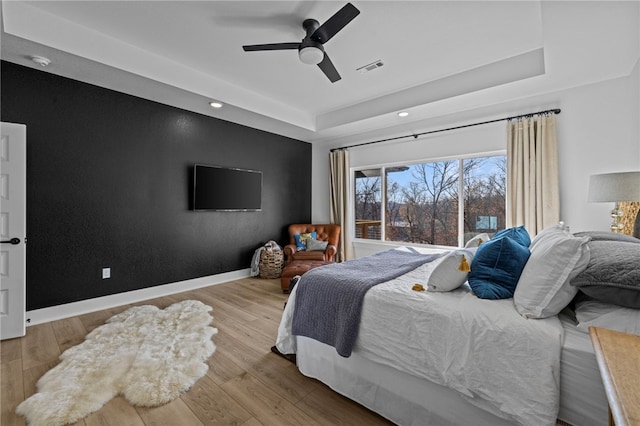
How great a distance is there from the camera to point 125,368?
83.8 inches

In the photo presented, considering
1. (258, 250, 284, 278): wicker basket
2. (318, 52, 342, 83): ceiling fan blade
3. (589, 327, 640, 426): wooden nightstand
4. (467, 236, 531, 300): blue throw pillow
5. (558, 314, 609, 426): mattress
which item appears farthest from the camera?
(258, 250, 284, 278): wicker basket

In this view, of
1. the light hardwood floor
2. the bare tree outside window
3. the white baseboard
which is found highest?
the bare tree outside window

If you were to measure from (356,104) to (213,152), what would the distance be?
2311 millimetres

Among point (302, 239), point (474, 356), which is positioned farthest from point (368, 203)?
point (474, 356)

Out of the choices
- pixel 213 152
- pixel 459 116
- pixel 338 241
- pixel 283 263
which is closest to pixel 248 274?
pixel 283 263

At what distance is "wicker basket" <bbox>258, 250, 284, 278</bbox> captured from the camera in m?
4.74

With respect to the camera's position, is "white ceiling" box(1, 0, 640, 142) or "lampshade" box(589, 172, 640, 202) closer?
"lampshade" box(589, 172, 640, 202)

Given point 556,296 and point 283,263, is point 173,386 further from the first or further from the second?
point 283,263

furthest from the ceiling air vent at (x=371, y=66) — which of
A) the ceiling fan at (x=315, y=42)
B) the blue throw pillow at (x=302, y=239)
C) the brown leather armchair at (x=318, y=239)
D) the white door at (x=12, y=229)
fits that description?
the white door at (x=12, y=229)

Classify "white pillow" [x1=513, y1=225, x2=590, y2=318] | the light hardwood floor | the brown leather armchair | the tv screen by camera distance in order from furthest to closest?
the brown leather armchair
the tv screen
the light hardwood floor
"white pillow" [x1=513, y1=225, x2=590, y2=318]

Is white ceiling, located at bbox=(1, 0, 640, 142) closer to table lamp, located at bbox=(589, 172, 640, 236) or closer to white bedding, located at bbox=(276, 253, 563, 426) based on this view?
Result: table lamp, located at bbox=(589, 172, 640, 236)

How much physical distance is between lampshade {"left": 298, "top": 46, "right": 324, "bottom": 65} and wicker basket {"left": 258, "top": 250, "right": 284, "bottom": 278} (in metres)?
3.11

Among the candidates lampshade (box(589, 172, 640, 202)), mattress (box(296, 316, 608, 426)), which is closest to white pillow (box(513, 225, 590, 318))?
mattress (box(296, 316, 608, 426))

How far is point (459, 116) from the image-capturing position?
4.03m
